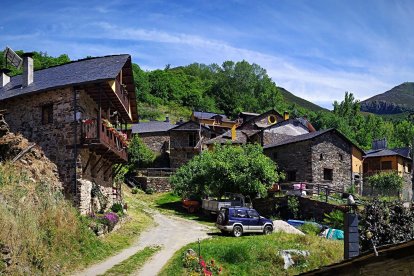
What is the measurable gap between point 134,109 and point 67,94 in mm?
12519

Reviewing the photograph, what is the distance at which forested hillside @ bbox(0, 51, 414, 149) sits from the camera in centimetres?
9988

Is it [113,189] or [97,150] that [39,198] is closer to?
[97,150]

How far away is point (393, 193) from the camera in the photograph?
3803 cm

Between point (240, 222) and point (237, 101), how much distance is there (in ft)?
326

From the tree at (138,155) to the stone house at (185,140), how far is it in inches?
147

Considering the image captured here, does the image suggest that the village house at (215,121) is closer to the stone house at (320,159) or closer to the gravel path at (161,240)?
the stone house at (320,159)

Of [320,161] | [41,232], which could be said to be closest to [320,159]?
[320,161]

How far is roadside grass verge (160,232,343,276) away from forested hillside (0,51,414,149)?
74.4m

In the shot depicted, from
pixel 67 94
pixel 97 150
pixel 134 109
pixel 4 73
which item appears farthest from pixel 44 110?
pixel 134 109

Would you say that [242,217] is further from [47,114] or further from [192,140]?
[192,140]

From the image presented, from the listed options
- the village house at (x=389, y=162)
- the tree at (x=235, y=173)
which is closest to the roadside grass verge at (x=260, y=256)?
the tree at (x=235, y=173)

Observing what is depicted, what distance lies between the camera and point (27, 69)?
26.5m

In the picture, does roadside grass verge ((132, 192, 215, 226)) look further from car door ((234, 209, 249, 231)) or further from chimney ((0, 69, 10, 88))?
chimney ((0, 69, 10, 88))

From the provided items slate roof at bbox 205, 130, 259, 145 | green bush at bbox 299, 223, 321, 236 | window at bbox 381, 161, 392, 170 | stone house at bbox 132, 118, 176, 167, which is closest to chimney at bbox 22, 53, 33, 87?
green bush at bbox 299, 223, 321, 236
